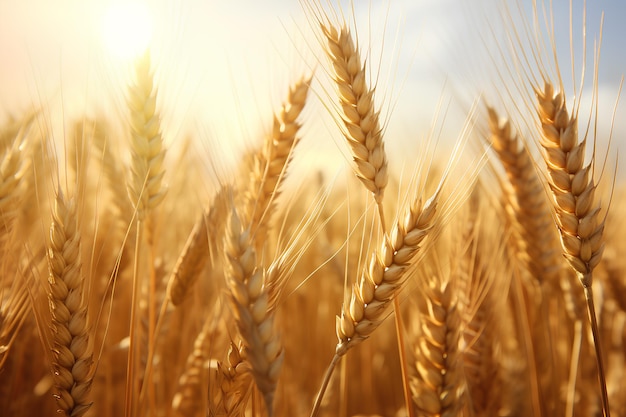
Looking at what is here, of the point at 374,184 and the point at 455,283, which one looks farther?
the point at 455,283

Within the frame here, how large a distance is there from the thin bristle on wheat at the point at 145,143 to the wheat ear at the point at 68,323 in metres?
0.26

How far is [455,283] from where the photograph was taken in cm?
148

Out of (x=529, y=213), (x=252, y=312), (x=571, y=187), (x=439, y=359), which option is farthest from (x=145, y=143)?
(x=529, y=213)

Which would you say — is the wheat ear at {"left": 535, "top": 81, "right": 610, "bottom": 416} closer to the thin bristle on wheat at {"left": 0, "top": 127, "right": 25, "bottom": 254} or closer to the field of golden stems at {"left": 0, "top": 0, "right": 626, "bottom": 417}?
the field of golden stems at {"left": 0, "top": 0, "right": 626, "bottom": 417}

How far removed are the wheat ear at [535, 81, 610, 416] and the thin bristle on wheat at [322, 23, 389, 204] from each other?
47 centimetres

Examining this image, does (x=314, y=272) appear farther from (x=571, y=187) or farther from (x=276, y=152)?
(x=571, y=187)

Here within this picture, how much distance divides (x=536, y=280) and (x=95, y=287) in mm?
2400

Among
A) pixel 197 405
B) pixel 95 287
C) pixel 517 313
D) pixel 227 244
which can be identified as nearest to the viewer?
pixel 227 244

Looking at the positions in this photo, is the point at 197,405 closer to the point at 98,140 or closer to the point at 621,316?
the point at 98,140

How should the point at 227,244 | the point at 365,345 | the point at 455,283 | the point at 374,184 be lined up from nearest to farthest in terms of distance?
the point at 227,244 < the point at 374,184 < the point at 455,283 < the point at 365,345

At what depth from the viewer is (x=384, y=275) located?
116cm

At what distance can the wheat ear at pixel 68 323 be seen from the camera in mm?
1152

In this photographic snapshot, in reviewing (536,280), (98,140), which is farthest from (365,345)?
(98,140)

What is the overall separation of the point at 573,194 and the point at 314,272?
74 centimetres
